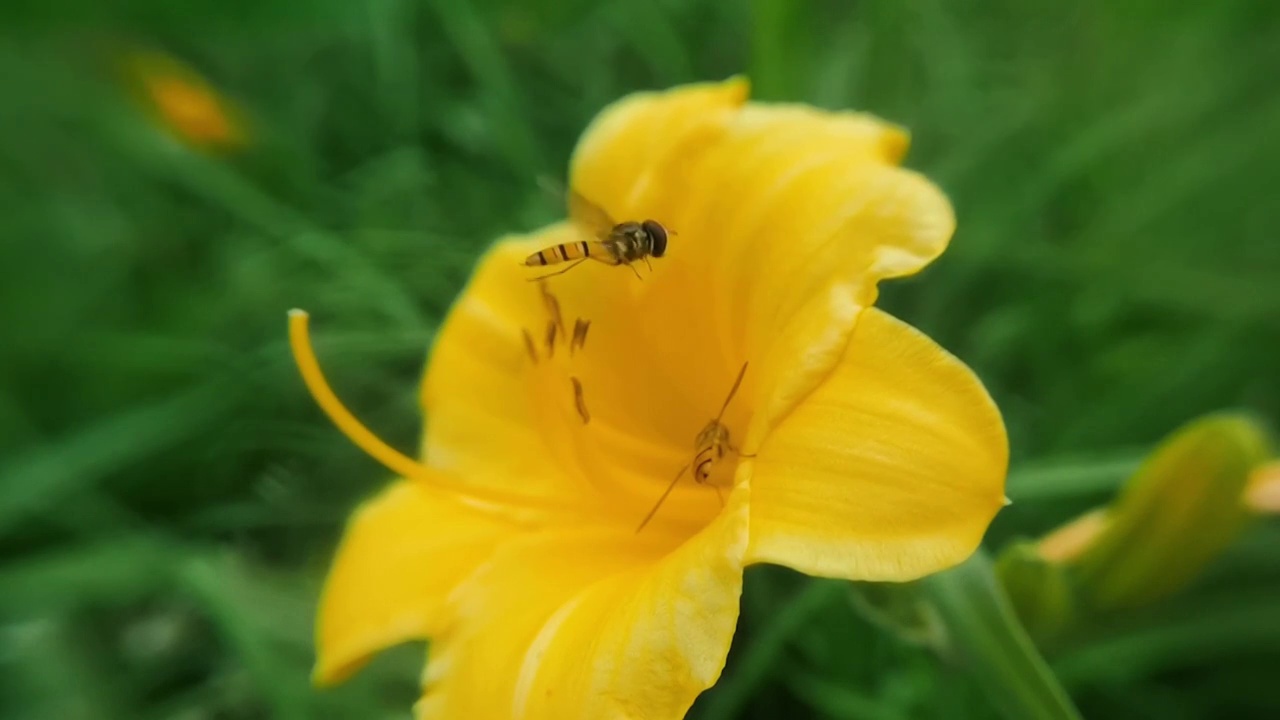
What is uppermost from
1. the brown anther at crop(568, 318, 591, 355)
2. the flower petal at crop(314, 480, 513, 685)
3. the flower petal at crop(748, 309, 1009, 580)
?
the flower petal at crop(748, 309, 1009, 580)

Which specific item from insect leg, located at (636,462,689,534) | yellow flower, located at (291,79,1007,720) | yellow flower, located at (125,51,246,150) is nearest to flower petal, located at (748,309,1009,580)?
yellow flower, located at (291,79,1007,720)

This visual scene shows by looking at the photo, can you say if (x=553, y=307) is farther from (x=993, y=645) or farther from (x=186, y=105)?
(x=186, y=105)

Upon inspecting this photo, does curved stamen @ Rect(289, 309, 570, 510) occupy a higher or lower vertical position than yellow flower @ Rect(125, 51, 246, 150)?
higher

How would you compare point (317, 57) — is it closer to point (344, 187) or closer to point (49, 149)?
point (344, 187)

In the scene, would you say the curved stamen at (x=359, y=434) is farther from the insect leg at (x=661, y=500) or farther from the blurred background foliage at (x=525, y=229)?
the blurred background foliage at (x=525, y=229)

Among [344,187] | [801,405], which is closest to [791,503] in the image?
[801,405]

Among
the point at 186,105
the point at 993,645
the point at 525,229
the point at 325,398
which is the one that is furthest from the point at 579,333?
the point at 186,105

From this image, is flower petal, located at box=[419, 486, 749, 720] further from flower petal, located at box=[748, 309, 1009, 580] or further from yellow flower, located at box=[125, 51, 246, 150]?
yellow flower, located at box=[125, 51, 246, 150]
